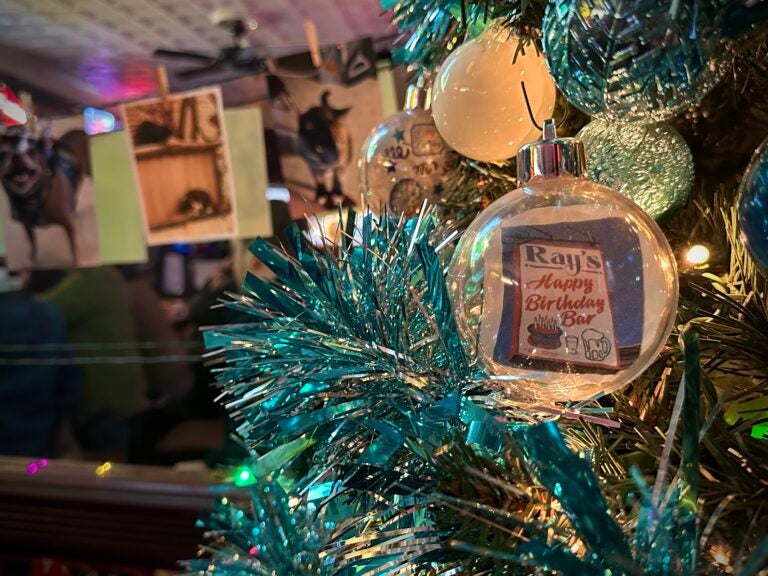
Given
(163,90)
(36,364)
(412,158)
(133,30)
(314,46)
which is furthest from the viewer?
(36,364)

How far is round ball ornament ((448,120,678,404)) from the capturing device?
0.81 ft

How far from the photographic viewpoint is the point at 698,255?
0.35 meters

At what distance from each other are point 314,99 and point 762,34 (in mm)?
1034

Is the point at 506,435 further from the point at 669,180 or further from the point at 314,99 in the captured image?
the point at 314,99

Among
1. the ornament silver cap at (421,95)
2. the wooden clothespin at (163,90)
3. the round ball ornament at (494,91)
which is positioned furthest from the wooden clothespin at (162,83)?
the round ball ornament at (494,91)

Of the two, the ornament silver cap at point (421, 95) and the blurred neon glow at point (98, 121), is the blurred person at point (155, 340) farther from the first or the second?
the ornament silver cap at point (421, 95)

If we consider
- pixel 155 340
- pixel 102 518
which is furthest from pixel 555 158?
pixel 155 340

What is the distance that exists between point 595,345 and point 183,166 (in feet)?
4.03

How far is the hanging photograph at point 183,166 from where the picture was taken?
128cm

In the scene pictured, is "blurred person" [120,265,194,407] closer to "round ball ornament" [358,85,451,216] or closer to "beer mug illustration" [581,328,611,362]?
"round ball ornament" [358,85,451,216]

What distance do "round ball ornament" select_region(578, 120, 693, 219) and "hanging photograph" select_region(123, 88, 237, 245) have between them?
1.09 metres

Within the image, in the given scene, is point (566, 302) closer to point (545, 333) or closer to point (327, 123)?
point (545, 333)

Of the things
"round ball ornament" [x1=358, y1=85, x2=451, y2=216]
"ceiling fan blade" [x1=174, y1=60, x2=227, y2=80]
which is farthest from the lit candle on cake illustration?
"ceiling fan blade" [x1=174, y1=60, x2=227, y2=80]

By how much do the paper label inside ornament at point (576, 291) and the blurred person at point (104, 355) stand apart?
135 cm
